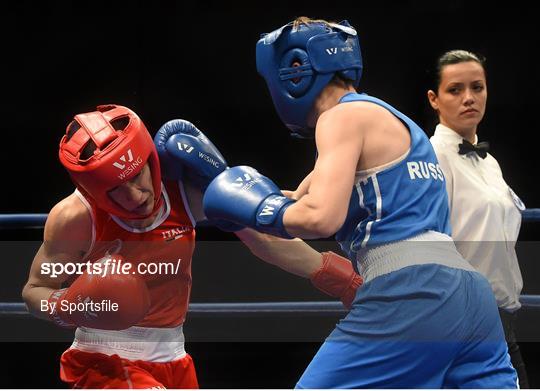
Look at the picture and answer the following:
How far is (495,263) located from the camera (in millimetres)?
2459

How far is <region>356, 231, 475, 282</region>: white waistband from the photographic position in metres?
1.72

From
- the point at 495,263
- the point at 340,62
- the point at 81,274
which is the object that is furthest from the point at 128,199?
the point at 495,263

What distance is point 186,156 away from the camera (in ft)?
7.18

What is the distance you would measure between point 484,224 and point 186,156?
2.78 ft

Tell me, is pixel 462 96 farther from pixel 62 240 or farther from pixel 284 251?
pixel 62 240

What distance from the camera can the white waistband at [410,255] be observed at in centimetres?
172

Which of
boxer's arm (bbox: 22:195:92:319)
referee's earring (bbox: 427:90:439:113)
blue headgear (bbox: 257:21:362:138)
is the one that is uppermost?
blue headgear (bbox: 257:21:362:138)

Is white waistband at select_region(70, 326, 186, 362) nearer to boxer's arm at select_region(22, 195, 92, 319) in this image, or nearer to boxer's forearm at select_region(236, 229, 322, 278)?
boxer's arm at select_region(22, 195, 92, 319)

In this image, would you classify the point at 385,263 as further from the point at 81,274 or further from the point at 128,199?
the point at 81,274

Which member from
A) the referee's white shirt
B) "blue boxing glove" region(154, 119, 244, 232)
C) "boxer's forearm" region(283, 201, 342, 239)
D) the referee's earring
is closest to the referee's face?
the referee's earring

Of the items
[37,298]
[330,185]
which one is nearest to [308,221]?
[330,185]

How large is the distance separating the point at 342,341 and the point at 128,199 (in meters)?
0.67

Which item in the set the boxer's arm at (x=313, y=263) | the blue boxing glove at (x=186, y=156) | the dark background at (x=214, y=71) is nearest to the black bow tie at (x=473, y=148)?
the boxer's arm at (x=313, y=263)

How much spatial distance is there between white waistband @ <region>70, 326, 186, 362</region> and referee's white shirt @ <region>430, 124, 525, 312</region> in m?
0.83
